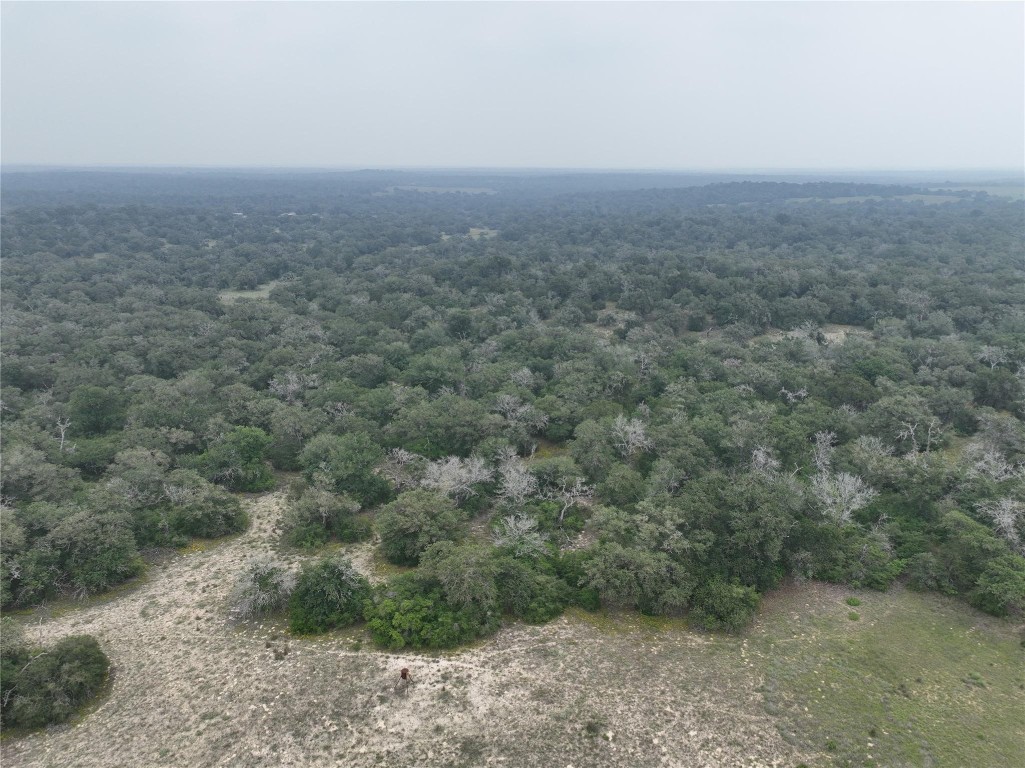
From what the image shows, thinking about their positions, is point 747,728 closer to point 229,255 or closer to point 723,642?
point 723,642

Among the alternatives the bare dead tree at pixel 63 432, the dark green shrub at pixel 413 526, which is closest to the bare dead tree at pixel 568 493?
the dark green shrub at pixel 413 526

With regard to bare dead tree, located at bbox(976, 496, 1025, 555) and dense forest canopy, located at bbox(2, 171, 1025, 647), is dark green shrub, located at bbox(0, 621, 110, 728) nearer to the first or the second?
dense forest canopy, located at bbox(2, 171, 1025, 647)

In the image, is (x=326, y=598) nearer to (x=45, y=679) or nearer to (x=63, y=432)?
(x=45, y=679)

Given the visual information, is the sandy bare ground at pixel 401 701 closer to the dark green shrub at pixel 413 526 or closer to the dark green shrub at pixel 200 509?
the dark green shrub at pixel 413 526

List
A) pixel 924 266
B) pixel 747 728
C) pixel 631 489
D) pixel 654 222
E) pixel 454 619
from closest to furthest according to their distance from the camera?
1. pixel 747 728
2. pixel 454 619
3. pixel 631 489
4. pixel 924 266
5. pixel 654 222

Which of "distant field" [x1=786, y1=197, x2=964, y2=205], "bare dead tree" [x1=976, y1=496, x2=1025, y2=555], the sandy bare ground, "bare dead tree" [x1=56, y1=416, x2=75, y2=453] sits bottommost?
the sandy bare ground

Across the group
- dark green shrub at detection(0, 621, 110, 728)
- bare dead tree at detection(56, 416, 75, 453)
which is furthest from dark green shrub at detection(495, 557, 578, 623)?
→ bare dead tree at detection(56, 416, 75, 453)

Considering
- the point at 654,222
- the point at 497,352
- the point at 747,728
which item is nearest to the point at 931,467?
the point at 747,728
